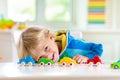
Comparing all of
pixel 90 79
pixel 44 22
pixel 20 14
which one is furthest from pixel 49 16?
pixel 90 79

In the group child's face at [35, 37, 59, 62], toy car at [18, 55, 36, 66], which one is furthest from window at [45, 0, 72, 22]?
toy car at [18, 55, 36, 66]

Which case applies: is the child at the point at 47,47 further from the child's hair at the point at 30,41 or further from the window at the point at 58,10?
the window at the point at 58,10

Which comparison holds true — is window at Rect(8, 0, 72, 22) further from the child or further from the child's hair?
the child's hair

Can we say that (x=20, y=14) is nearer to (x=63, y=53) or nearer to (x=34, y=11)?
(x=34, y=11)

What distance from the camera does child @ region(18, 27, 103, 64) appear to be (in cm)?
104

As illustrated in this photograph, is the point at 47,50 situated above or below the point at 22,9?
below

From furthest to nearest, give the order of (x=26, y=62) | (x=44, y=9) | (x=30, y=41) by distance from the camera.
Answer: (x=44, y=9) < (x=30, y=41) < (x=26, y=62)

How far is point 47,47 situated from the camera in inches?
42.4

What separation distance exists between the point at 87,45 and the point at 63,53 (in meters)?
0.13

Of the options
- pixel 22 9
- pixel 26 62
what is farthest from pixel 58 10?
pixel 26 62

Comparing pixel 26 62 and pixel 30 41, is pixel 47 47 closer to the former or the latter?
pixel 30 41

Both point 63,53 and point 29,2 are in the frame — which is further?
point 29,2

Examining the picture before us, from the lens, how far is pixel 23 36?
1.07 m

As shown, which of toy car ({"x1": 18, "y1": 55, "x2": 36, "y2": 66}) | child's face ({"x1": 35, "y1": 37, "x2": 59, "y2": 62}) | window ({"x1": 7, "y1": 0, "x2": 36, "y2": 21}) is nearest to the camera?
toy car ({"x1": 18, "y1": 55, "x2": 36, "y2": 66})
